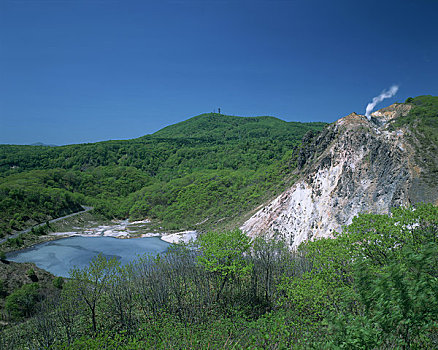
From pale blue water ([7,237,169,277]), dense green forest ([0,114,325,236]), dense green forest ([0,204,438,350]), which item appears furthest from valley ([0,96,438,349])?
dense green forest ([0,114,325,236])

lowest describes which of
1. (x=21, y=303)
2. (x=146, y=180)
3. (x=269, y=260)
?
(x=21, y=303)

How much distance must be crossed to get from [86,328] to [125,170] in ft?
382

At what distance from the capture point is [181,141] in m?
168

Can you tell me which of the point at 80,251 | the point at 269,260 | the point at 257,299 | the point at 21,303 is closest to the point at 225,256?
the point at 269,260

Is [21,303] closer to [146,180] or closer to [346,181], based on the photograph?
[346,181]

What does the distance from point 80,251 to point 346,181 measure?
57.3 m

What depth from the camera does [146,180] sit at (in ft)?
404

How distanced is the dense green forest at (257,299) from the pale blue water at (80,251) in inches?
995

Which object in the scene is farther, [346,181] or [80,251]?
[80,251]

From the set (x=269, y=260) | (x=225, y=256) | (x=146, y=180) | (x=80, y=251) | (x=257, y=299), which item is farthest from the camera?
(x=146, y=180)

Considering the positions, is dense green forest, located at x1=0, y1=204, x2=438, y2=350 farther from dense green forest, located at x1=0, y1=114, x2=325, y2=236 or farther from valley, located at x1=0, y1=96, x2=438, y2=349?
dense green forest, located at x1=0, y1=114, x2=325, y2=236

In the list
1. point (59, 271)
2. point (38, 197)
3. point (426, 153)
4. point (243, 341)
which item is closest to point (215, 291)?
point (243, 341)

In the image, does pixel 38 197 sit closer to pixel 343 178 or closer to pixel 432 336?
pixel 343 178

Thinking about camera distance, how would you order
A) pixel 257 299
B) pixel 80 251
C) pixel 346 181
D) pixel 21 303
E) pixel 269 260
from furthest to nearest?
pixel 80 251 → pixel 346 181 → pixel 21 303 → pixel 269 260 → pixel 257 299
